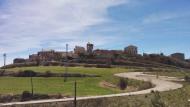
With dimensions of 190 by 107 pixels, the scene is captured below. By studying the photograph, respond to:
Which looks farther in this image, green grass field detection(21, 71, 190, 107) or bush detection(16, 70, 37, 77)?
bush detection(16, 70, 37, 77)

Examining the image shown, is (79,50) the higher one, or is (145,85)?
(79,50)

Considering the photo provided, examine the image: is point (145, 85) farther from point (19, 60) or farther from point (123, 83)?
point (19, 60)

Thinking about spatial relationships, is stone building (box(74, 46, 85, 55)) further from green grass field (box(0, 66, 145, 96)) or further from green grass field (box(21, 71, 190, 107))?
green grass field (box(21, 71, 190, 107))

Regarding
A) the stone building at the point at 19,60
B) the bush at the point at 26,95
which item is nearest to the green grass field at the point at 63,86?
the bush at the point at 26,95

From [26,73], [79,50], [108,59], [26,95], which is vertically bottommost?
[26,95]

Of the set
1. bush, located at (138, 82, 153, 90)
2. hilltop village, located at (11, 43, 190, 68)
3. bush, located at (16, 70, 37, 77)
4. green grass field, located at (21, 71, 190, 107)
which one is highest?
hilltop village, located at (11, 43, 190, 68)

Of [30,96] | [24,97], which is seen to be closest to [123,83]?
[30,96]

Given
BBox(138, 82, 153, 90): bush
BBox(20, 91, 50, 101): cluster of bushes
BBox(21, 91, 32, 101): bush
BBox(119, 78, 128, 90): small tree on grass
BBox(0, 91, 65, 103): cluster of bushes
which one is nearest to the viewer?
BBox(0, 91, 65, 103): cluster of bushes

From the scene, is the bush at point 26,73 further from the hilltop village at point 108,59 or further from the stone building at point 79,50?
the stone building at point 79,50

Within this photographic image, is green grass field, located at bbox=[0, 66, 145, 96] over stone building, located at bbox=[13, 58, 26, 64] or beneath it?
beneath

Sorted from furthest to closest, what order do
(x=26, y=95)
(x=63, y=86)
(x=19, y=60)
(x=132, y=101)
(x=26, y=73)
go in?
(x=19, y=60), (x=26, y=73), (x=63, y=86), (x=26, y=95), (x=132, y=101)

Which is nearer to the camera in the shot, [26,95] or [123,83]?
[26,95]

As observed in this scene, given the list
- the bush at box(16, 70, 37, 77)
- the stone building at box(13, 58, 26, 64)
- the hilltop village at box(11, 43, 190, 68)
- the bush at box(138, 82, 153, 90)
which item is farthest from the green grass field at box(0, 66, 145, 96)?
the stone building at box(13, 58, 26, 64)

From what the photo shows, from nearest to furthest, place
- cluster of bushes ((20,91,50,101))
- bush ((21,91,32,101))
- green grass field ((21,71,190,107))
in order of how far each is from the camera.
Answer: green grass field ((21,71,190,107)) → cluster of bushes ((20,91,50,101)) → bush ((21,91,32,101))
